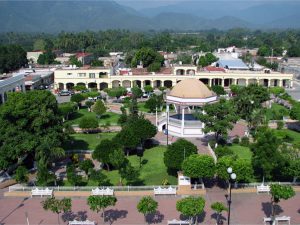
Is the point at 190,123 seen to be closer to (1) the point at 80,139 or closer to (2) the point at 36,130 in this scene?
(1) the point at 80,139

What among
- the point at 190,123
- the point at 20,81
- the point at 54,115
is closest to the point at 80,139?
the point at 54,115

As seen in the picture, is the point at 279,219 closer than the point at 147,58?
Yes

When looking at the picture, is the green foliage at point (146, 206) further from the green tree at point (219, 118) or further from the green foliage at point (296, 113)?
the green foliage at point (296, 113)

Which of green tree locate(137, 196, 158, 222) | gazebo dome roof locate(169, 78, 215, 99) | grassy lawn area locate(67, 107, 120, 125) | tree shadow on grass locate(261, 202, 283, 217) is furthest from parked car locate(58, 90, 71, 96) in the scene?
tree shadow on grass locate(261, 202, 283, 217)

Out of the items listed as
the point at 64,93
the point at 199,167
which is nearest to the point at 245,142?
the point at 199,167

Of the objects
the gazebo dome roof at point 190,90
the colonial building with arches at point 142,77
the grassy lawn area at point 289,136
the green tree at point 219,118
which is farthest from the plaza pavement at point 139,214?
the colonial building with arches at point 142,77

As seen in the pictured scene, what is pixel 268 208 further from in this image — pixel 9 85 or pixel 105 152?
pixel 9 85
